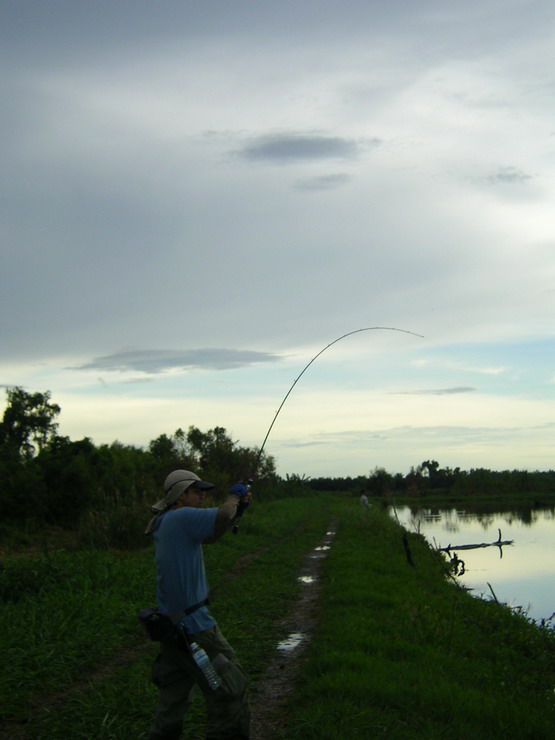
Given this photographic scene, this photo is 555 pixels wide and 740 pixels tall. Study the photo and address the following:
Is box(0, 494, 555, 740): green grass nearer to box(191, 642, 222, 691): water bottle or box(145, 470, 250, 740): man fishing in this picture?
box(145, 470, 250, 740): man fishing

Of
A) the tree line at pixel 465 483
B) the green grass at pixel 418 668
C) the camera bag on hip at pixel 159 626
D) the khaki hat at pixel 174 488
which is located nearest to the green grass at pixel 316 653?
the green grass at pixel 418 668

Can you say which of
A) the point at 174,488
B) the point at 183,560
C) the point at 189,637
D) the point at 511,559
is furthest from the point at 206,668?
the point at 511,559

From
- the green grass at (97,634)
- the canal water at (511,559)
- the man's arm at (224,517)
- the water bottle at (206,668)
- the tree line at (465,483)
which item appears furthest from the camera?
the tree line at (465,483)

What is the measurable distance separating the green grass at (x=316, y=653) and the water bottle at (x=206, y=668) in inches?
61.2

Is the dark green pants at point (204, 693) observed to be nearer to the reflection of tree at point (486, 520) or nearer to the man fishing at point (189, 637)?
the man fishing at point (189, 637)

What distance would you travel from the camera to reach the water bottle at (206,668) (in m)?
4.43

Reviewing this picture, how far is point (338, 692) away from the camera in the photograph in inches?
258

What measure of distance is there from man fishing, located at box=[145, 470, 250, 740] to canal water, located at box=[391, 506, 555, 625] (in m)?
10.8

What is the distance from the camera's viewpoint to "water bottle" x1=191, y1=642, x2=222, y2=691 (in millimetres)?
4430

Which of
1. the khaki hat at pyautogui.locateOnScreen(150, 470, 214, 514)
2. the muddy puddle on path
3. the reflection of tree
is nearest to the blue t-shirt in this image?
the khaki hat at pyautogui.locateOnScreen(150, 470, 214, 514)

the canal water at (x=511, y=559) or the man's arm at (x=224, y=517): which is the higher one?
the man's arm at (x=224, y=517)

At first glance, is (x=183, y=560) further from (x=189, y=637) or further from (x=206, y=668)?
(x=206, y=668)

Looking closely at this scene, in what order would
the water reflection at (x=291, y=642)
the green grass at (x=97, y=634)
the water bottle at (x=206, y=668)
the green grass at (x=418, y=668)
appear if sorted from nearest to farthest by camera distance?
1. the water bottle at (x=206, y=668)
2. the green grass at (x=418, y=668)
3. the green grass at (x=97, y=634)
4. the water reflection at (x=291, y=642)

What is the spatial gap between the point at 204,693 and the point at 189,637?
1.15 feet
